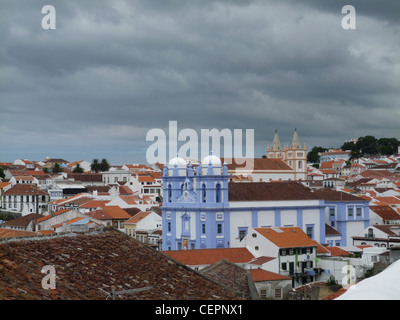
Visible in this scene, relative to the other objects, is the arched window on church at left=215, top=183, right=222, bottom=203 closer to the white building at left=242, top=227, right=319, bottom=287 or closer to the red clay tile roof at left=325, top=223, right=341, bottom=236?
the white building at left=242, top=227, right=319, bottom=287

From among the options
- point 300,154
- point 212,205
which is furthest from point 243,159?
point 212,205

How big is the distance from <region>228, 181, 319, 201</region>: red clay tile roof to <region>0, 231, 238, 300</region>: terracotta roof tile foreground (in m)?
31.4

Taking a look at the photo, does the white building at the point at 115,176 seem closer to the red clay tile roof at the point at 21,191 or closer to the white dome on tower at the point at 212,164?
the red clay tile roof at the point at 21,191

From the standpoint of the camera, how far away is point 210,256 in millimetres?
31453

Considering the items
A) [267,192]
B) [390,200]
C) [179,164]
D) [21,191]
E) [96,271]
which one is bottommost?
[390,200]

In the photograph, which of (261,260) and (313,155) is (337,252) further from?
(313,155)

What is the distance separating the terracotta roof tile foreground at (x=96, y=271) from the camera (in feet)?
22.8

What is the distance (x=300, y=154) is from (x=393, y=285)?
91309 millimetres

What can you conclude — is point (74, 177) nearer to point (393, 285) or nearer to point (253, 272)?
point (253, 272)

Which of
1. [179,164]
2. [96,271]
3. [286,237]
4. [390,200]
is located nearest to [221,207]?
[179,164]

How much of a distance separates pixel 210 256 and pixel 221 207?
8.22 meters

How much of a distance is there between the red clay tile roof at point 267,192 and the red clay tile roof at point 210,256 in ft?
26.9

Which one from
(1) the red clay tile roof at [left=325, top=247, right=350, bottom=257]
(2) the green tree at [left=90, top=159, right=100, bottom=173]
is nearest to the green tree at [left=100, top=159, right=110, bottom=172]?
(2) the green tree at [left=90, top=159, right=100, bottom=173]
